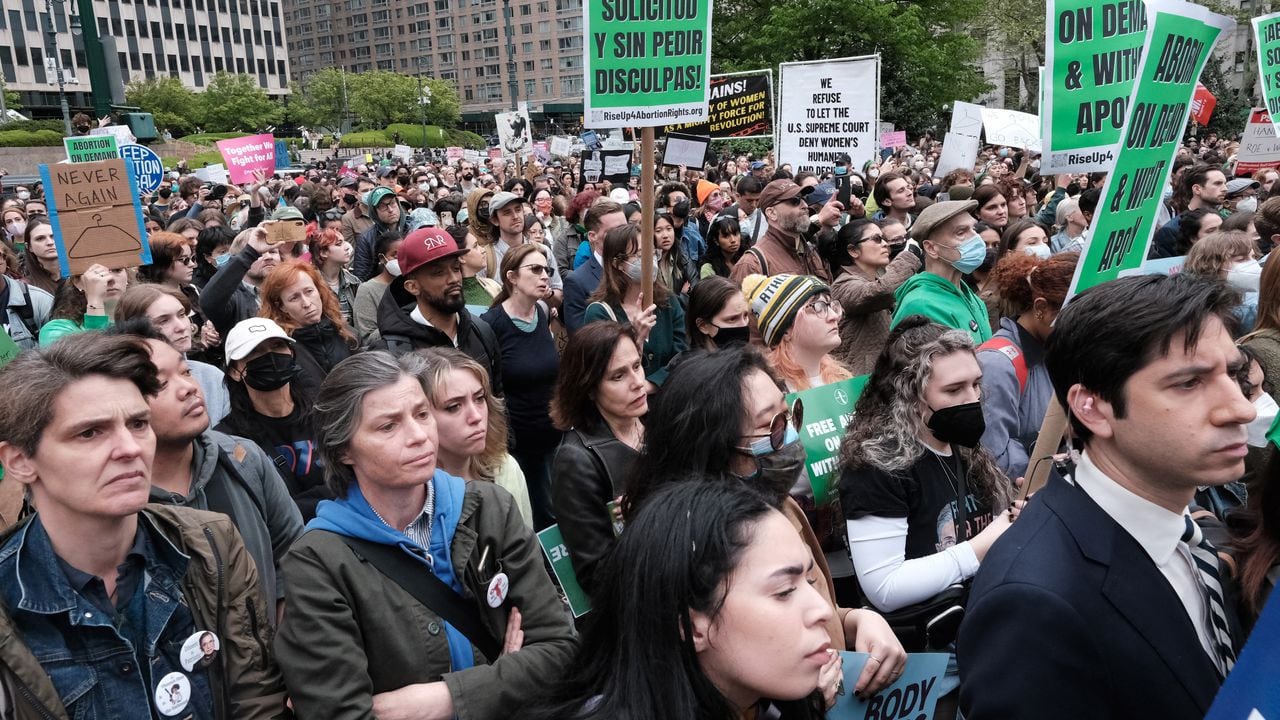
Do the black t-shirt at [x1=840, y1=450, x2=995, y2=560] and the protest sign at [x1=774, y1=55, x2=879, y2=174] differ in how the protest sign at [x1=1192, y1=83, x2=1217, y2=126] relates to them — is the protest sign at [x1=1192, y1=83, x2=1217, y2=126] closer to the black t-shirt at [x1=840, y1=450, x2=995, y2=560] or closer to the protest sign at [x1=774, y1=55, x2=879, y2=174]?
the protest sign at [x1=774, y1=55, x2=879, y2=174]

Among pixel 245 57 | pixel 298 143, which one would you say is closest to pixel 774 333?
pixel 298 143

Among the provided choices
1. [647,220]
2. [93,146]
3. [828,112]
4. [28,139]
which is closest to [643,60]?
[647,220]

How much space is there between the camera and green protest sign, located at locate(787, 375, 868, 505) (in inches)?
147

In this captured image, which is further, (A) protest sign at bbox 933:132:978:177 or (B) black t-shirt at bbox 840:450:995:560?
(A) protest sign at bbox 933:132:978:177

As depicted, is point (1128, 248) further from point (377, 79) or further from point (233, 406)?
point (377, 79)

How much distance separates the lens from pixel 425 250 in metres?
5.23

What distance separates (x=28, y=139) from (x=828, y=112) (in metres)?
50.9

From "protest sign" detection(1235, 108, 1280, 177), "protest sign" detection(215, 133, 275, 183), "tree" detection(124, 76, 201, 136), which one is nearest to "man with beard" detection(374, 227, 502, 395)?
"protest sign" detection(1235, 108, 1280, 177)

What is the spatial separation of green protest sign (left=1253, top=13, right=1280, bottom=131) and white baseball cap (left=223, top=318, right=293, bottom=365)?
26.0 ft

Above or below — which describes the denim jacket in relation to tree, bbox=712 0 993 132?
→ below

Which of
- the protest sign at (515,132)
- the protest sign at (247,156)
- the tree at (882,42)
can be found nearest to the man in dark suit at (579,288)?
the protest sign at (247,156)

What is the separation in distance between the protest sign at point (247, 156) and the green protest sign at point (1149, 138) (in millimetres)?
14596

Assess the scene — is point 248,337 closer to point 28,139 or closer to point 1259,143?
point 1259,143

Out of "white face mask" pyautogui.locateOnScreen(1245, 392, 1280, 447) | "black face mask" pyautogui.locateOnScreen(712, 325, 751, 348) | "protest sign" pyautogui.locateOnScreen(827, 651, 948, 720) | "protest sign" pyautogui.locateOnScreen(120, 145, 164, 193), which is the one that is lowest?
"protest sign" pyautogui.locateOnScreen(827, 651, 948, 720)
